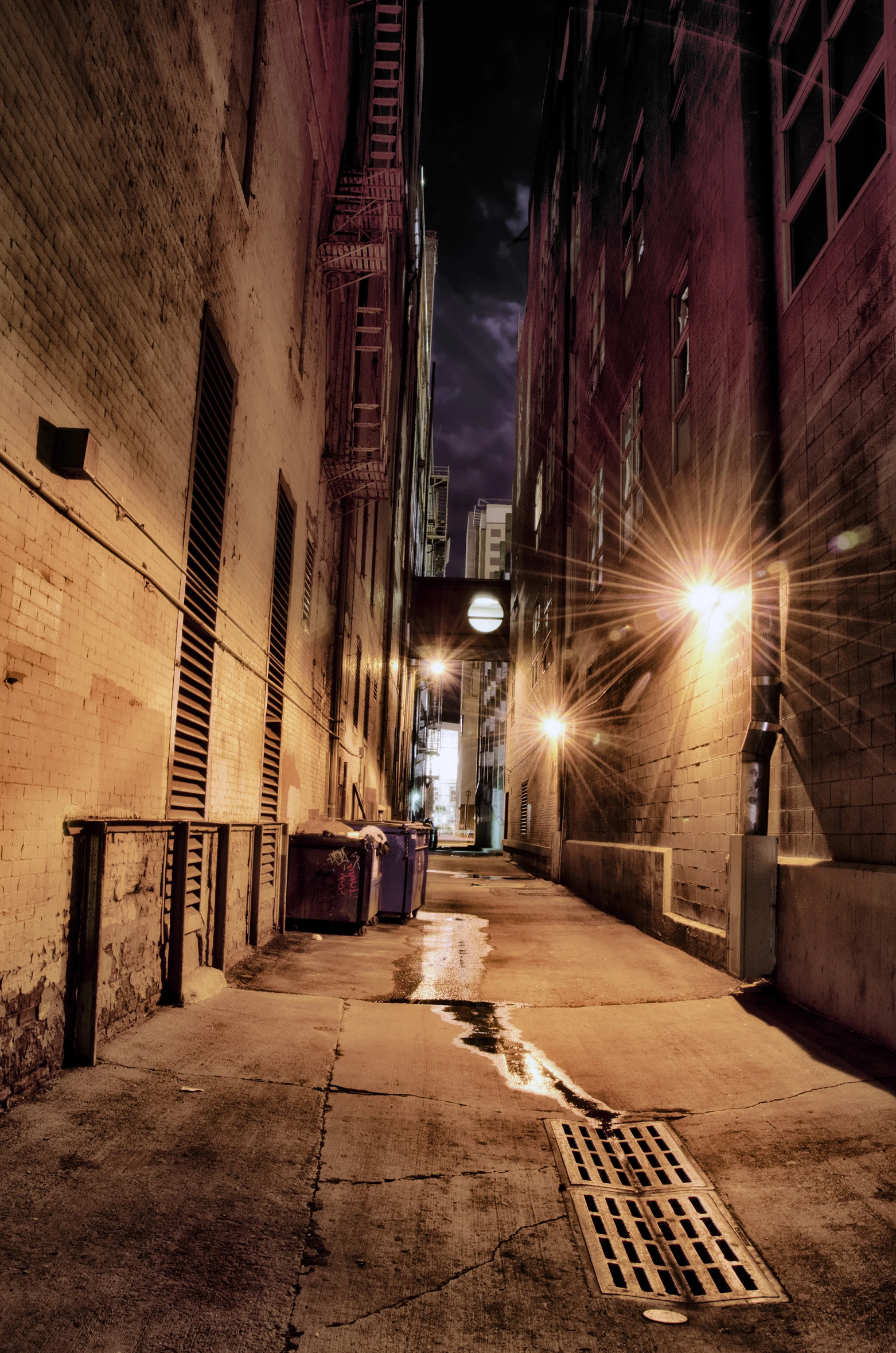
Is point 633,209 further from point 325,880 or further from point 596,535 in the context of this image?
point 325,880

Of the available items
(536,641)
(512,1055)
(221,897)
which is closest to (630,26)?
(536,641)

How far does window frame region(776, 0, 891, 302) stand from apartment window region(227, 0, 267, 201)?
526 centimetres

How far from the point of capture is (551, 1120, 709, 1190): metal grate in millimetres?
3811

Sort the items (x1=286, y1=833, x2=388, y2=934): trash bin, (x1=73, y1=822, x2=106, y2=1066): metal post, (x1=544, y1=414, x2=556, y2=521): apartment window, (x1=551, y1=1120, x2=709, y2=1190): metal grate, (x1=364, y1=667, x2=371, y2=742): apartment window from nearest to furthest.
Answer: (x1=551, y1=1120, x2=709, y2=1190): metal grate → (x1=73, y1=822, x2=106, y2=1066): metal post → (x1=286, y1=833, x2=388, y2=934): trash bin → (x1=364, y1=667, x2=371, y2=742): apartment window → (x1=544, y1=414, x2=556, y2=521): apartment window

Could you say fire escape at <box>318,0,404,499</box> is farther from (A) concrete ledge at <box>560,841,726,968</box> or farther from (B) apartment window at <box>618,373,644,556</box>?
(A) concrete ledge at <box>560,841,726,968</box>

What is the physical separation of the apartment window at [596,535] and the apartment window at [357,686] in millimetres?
5259

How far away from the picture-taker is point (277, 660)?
34.7 ft

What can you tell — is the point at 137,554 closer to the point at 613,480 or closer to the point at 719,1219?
the point at 719,1219

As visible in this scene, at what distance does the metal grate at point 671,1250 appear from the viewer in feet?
9.73

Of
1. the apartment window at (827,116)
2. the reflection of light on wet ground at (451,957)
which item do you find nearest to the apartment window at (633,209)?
the apartment window at (827,116)

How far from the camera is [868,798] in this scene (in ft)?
19.4

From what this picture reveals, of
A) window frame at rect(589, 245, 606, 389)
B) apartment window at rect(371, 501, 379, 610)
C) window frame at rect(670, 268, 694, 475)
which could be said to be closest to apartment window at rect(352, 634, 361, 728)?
apartment window at rect(371, 501, 379, 610)

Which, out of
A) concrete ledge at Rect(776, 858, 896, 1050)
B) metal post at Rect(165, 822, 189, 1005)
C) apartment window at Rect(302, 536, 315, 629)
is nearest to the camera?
concrete ledge at Rect(776, 858, 896, 1050)

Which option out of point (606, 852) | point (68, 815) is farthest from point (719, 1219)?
point (606, 852)
